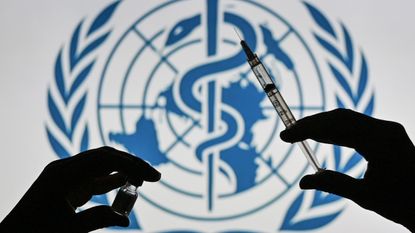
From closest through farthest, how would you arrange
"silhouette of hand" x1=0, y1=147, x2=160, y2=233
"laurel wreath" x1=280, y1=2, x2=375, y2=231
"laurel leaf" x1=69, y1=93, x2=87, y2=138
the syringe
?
"silhouette of hand" x1=0, y1=147, x2=160, y2=233 < the syringe < "laurel wreath" x1=280, y1=2, x2=375, y2=231 < "laurel leaf" x1=69, y1=93, x2=87, y2=138

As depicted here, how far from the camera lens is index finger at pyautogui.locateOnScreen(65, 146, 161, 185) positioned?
525mm

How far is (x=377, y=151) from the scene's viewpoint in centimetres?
54

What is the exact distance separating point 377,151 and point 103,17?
121 centimetres

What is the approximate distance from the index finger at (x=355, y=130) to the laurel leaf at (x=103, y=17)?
1.14m

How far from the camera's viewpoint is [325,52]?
1544 mm

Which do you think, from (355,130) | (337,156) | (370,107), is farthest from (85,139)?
(355,130)

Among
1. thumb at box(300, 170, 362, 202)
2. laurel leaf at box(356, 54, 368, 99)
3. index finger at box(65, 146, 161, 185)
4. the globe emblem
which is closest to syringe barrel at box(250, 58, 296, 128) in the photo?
thumb at box(300, 170, 362, 202)

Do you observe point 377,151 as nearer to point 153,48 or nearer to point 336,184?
point 336,184

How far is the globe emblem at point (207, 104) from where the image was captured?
1.46 m

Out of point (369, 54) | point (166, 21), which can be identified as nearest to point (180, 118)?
point (166, 21)

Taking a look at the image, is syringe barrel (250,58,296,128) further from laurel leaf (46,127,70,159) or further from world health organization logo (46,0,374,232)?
laurel leaf (46,127,70,159)

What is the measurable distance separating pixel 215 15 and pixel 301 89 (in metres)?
0.37

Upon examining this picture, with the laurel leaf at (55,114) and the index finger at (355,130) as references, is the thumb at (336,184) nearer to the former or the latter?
the index finger at (355,130)

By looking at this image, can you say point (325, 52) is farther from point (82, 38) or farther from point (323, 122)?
point (323, 122)
